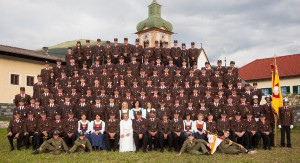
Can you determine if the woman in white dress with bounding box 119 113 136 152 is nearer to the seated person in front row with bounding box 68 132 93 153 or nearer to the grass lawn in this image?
the grass lawn

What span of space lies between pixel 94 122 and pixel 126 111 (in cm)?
144

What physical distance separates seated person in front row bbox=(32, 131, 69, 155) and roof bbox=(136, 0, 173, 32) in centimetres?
4920

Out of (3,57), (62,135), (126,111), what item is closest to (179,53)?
(126,111)

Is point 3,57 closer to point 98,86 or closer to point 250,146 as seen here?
point 98,86

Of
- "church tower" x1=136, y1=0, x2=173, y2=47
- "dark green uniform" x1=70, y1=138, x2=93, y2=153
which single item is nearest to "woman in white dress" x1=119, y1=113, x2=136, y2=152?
"dark green uniform" x1=70, y1=138, x2=93, y2=153

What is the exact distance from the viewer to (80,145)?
13.6m

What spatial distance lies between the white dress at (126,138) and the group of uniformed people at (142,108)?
8.6 inches

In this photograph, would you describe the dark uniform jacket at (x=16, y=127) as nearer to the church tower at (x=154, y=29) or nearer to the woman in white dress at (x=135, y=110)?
the woman in white dress at (x=135, y=110)

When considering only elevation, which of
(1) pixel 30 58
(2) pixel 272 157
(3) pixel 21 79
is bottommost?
(2) pixel 272 157

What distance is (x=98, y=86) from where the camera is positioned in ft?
55.6

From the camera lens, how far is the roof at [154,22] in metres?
62.1

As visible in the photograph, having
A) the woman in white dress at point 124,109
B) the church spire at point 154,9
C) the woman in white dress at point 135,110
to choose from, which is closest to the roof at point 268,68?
the church spire at point 154,9

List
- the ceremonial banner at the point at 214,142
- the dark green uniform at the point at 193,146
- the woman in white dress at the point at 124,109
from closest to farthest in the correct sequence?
the dark green uniform at the point at 193,146
the ceremonial banner at the point at 214,142
the woman in white dress at the point at 124,109

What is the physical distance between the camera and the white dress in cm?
1409
